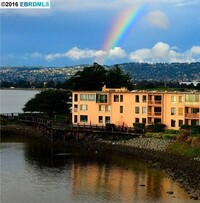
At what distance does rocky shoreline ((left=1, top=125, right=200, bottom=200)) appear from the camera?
135ft

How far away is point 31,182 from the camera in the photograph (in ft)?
139

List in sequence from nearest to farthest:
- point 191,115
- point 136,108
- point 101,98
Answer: point 191,115 < point 136,108 < point 101,98

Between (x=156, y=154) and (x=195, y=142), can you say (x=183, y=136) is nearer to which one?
(x=195, y=142)

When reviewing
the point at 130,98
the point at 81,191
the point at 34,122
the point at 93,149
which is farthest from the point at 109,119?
the point at 81,191

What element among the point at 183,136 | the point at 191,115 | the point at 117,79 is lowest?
the point at 183,136

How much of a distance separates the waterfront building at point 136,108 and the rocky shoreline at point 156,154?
557 centimetres

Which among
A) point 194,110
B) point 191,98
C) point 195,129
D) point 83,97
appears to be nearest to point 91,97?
point 83,97

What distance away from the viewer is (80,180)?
142ft

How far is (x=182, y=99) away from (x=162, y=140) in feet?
27.7

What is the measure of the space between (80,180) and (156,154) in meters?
12.2

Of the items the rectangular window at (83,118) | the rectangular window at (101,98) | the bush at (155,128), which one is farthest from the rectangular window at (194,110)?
the rectangular window at (83,118)

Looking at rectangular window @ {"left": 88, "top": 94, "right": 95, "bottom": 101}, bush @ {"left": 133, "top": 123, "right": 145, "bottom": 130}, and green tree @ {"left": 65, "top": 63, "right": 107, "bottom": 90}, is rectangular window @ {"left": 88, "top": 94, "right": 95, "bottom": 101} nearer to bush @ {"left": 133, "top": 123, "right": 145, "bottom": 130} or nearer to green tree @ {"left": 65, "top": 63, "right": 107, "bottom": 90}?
bush @ {"left": 133, "top": 123, "right": 145, "bottom": 130}

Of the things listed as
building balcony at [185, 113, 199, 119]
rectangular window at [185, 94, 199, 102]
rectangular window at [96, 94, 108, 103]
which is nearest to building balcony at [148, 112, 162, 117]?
building balcony at [185, 113, 199, 119]

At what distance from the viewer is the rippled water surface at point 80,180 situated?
122 feet
